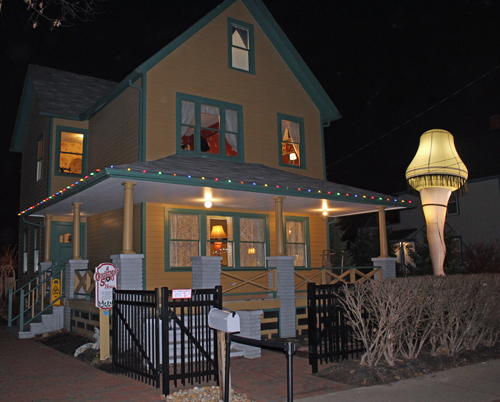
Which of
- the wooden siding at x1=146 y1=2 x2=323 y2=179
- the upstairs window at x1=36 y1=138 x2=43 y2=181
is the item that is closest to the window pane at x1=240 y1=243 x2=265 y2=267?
the wooden siding at x1=146 y1=2 x2=323 y2=179

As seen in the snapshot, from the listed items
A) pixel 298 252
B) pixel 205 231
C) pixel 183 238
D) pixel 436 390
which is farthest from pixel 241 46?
pixel 436 390

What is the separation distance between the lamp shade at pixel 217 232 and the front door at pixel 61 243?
439 centimetres

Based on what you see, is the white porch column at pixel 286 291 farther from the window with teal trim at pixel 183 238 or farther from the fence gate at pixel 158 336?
the fence gate at pixel 158 336

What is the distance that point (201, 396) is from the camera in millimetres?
6602

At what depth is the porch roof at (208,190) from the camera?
10.2 meters

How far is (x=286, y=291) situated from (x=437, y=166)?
15.9 ft

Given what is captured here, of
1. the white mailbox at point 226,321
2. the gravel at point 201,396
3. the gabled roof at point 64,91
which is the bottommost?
the gravel at point 201,396

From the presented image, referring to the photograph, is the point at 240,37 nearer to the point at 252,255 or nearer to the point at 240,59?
the point at 240,59

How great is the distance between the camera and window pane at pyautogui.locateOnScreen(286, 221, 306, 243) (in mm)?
15164

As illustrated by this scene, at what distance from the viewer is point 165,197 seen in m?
11.9

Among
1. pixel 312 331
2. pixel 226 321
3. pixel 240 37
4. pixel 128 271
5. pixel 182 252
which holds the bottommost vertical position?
pixel 312 331

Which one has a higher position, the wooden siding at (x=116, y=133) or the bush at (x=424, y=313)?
the wooden siding at (x=116, y=133)

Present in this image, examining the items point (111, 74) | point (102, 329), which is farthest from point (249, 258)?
point (111, 74)

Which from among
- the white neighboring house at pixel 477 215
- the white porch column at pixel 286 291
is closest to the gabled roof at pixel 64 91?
the white porch column at pixel 286 291
